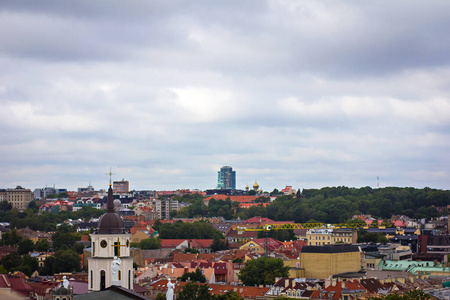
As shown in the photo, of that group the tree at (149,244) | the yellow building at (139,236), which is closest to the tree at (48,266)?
the tree at (149,244)

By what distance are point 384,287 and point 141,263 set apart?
4934 cm

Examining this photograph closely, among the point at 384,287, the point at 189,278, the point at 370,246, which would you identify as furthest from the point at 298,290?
the point at 370,246

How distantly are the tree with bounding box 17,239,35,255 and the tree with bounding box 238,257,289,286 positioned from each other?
49292 millimetres

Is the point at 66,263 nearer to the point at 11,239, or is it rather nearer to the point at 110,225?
the point at 11,239

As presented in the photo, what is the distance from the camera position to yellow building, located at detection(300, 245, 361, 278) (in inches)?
4540

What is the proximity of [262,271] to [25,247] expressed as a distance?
53016mm

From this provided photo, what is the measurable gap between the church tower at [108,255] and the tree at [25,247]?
102 metres

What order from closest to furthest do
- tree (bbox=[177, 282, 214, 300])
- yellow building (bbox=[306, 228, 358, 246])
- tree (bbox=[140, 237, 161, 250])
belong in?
tree (bbox=[177, 282, 214, 300]) < tree (bbox=[140, 237, 161, 250]) < yellow building (bbox=[306, 228, 358, 246])

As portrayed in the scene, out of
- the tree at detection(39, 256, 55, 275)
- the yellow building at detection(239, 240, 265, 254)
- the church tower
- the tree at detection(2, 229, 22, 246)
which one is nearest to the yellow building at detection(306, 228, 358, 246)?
the yellow building at detection(239, 240, 265, 254)

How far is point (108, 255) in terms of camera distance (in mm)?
44688

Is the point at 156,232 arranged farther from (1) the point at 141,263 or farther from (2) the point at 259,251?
(1) the point at 141,263

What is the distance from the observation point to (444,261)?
134 metres

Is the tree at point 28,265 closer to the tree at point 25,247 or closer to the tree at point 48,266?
the tree at point 48,266

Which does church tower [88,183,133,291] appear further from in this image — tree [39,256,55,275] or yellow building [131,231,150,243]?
yellow building [131,231,150,243]
